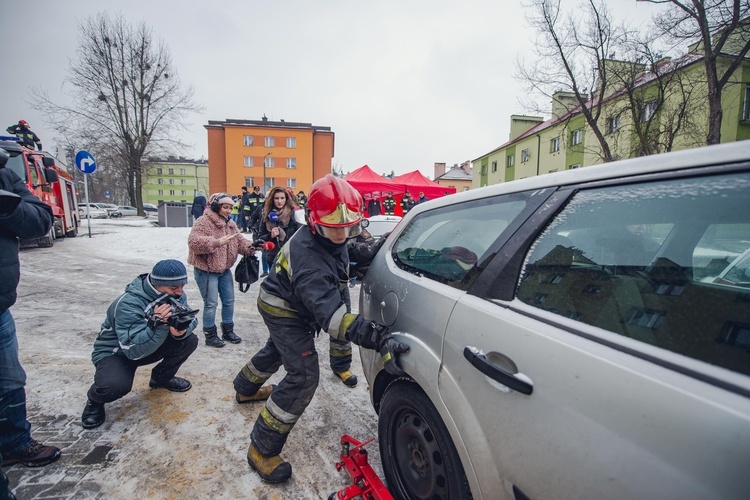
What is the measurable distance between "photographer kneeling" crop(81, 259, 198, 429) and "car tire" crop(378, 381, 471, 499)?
61.8 inches

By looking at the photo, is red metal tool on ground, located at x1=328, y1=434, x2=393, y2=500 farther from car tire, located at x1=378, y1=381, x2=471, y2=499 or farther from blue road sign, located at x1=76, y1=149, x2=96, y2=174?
blue road sign, located at x1=76, y1=149, x2=96, y2=174

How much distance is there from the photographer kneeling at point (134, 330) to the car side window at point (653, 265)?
2297 millimetres

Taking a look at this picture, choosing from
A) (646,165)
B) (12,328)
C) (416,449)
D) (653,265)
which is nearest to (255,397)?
(12,328)

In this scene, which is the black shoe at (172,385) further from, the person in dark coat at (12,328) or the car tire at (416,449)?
the car tire at (416,449)

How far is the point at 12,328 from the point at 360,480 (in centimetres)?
213

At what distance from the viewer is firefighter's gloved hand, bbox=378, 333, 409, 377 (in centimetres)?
165

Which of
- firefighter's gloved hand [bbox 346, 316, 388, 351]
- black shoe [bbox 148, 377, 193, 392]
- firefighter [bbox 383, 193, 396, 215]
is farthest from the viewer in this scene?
firefighter [bbox 383, 193, 396, 215]

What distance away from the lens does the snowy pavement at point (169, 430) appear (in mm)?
2006

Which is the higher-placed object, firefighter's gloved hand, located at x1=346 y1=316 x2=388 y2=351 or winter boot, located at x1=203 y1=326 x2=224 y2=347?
firefighter's gloved hand, located at x1=346 y1=316 x2=388 y2=351

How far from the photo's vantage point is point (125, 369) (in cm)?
256

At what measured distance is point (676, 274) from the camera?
1053mm

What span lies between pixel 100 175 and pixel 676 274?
5255 cm

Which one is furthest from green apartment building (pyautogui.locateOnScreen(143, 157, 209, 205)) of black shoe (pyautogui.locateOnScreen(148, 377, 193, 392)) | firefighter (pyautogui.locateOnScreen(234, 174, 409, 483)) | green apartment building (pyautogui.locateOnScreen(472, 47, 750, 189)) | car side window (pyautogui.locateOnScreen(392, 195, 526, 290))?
car side window (pyautogui.locateOnScreen(392, 195, 526, 290))

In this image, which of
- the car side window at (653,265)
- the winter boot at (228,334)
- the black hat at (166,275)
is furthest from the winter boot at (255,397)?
the car side window at (653,265)
